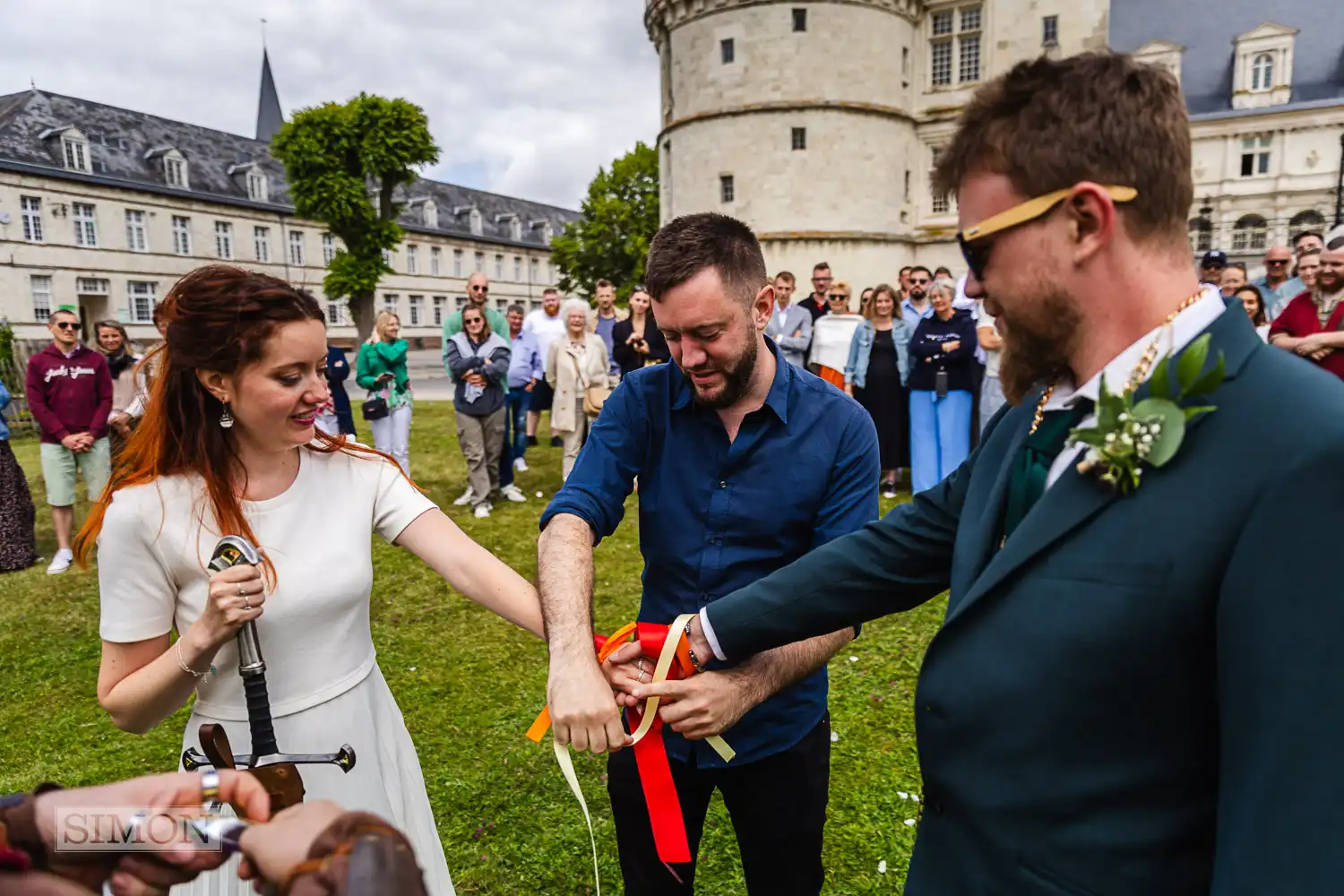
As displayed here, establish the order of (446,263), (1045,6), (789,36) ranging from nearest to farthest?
1. (789,36)
2. (1045,6)
3. (446,263)

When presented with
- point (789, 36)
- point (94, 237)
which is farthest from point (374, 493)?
point (94, 237)

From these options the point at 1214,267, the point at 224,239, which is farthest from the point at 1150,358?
the point at 224,239

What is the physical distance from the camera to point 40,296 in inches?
1805

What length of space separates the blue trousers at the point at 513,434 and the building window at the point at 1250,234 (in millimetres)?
47418

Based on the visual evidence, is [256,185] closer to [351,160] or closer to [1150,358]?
[351,160]

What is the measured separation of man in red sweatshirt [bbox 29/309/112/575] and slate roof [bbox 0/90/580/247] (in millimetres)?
46045

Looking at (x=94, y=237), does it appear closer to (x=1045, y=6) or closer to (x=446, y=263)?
(x=446, y=263)

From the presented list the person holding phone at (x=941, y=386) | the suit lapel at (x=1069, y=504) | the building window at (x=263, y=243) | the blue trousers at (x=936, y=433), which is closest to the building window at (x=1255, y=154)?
the person holding phone at (x=941, y=386)

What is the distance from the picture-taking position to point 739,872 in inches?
152

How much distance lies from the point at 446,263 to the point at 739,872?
7251 centimetres

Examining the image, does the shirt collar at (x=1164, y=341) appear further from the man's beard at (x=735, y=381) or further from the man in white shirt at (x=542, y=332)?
the man in white shirt at (x=542, y=332)

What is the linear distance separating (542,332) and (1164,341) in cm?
1154

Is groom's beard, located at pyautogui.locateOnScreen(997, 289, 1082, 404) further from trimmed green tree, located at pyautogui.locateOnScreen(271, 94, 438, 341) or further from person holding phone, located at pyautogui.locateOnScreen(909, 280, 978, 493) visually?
trimmed green tree, located at pyautogui.locateOnScreen(271, 94, 438, 341)

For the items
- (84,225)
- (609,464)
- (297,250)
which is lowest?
(609,464)
